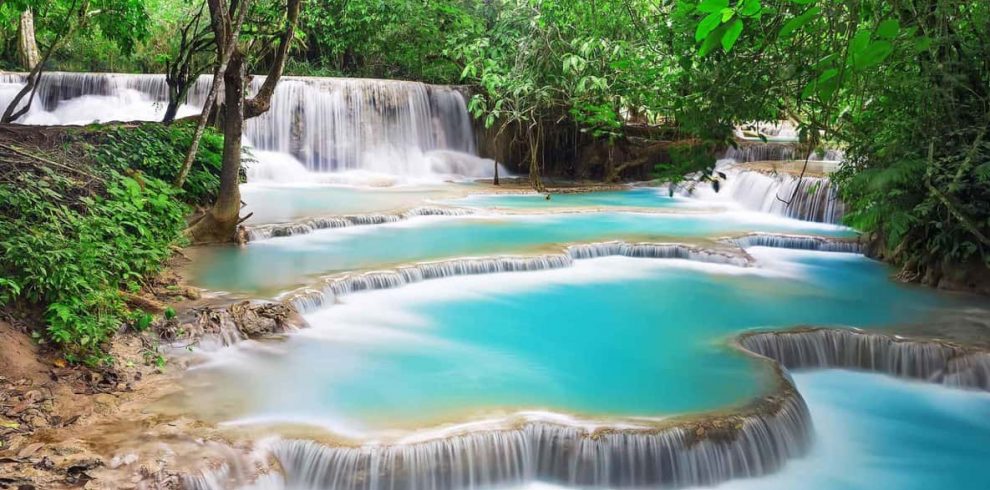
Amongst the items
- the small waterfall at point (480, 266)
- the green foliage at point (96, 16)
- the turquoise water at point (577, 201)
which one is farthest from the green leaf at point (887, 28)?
the turquoise water at point (577, 201)

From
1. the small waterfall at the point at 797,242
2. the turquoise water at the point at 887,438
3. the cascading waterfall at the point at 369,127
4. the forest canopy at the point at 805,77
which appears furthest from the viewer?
the cascading waterfall at the point at 369,127

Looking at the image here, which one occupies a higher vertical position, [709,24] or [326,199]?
[709,24]

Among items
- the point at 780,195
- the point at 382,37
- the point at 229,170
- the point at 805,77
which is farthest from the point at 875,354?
the point at 382,37

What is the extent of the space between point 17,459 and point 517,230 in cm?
846

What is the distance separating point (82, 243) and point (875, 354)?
6.47 metres

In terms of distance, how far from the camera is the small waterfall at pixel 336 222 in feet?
35.1

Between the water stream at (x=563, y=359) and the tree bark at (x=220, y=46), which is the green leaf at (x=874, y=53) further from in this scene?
the tree bark at (x=220, y=46)

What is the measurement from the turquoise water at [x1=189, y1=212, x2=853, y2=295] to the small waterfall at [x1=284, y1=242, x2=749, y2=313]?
0.34 m

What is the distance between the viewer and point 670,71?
26.3 ft

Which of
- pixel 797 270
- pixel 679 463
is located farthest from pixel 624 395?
pixel 797 270

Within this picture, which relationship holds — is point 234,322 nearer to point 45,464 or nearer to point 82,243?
point 82,243

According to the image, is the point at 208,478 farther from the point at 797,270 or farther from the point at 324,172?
the point at 324,172

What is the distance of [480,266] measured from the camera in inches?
366

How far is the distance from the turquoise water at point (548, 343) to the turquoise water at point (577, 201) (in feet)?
16.3
